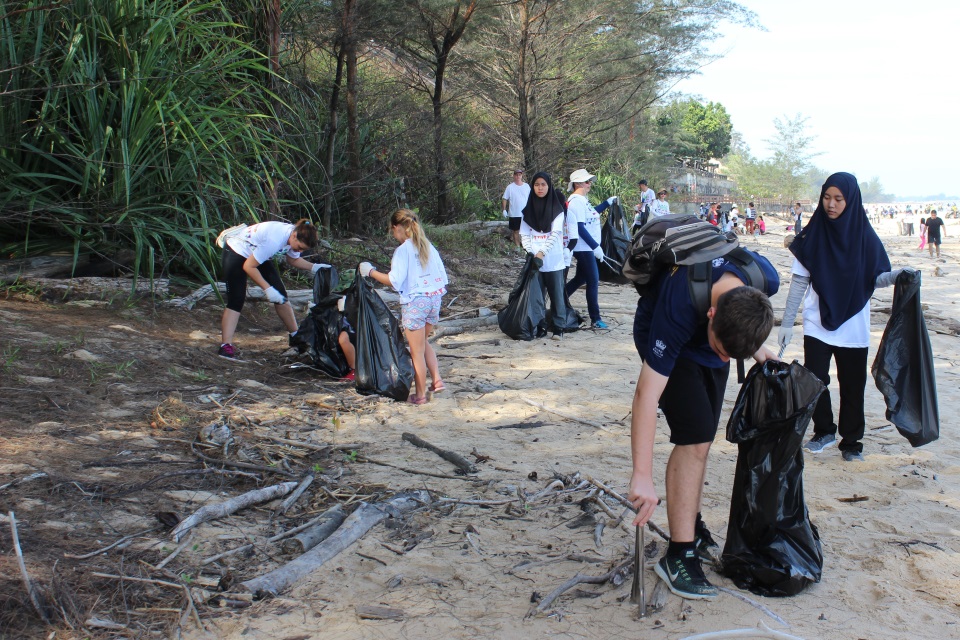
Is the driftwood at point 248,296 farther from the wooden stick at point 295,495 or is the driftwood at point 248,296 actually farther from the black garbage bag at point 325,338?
the wooden stick at point 295,495

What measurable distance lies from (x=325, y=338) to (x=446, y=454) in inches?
82.3

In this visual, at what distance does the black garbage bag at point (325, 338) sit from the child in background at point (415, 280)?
0.69m

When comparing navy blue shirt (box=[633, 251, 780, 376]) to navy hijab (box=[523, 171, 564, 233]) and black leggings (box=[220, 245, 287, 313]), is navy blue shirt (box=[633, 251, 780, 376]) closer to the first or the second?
black leggings (box=[220, 245, 287, 313])

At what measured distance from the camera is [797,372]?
3.00 m

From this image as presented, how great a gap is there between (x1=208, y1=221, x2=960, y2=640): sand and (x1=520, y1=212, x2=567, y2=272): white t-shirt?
2189 mm

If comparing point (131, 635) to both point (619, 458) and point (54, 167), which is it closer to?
point (619, 458)

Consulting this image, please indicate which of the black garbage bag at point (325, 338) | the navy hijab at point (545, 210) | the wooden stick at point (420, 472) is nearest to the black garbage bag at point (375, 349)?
the black garbage bag at point (325, 338)

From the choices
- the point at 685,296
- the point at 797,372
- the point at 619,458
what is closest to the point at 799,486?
the point at 797,372

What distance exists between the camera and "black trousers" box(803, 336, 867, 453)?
15.0 feet

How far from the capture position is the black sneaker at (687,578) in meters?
2.93

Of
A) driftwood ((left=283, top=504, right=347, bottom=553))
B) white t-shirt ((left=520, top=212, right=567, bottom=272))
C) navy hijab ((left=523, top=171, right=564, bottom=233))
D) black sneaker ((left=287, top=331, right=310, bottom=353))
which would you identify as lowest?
driftwood ((left=283, top=504, right=347, bottom=553))

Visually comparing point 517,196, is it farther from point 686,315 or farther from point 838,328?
point 686,315

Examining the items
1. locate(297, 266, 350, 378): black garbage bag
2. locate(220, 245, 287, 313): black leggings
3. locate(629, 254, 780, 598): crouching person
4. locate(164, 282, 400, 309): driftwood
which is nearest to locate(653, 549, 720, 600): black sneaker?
locate(629, 254, 780, 598): crouching person

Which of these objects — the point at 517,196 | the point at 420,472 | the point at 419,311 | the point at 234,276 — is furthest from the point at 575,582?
the point at 517,196
